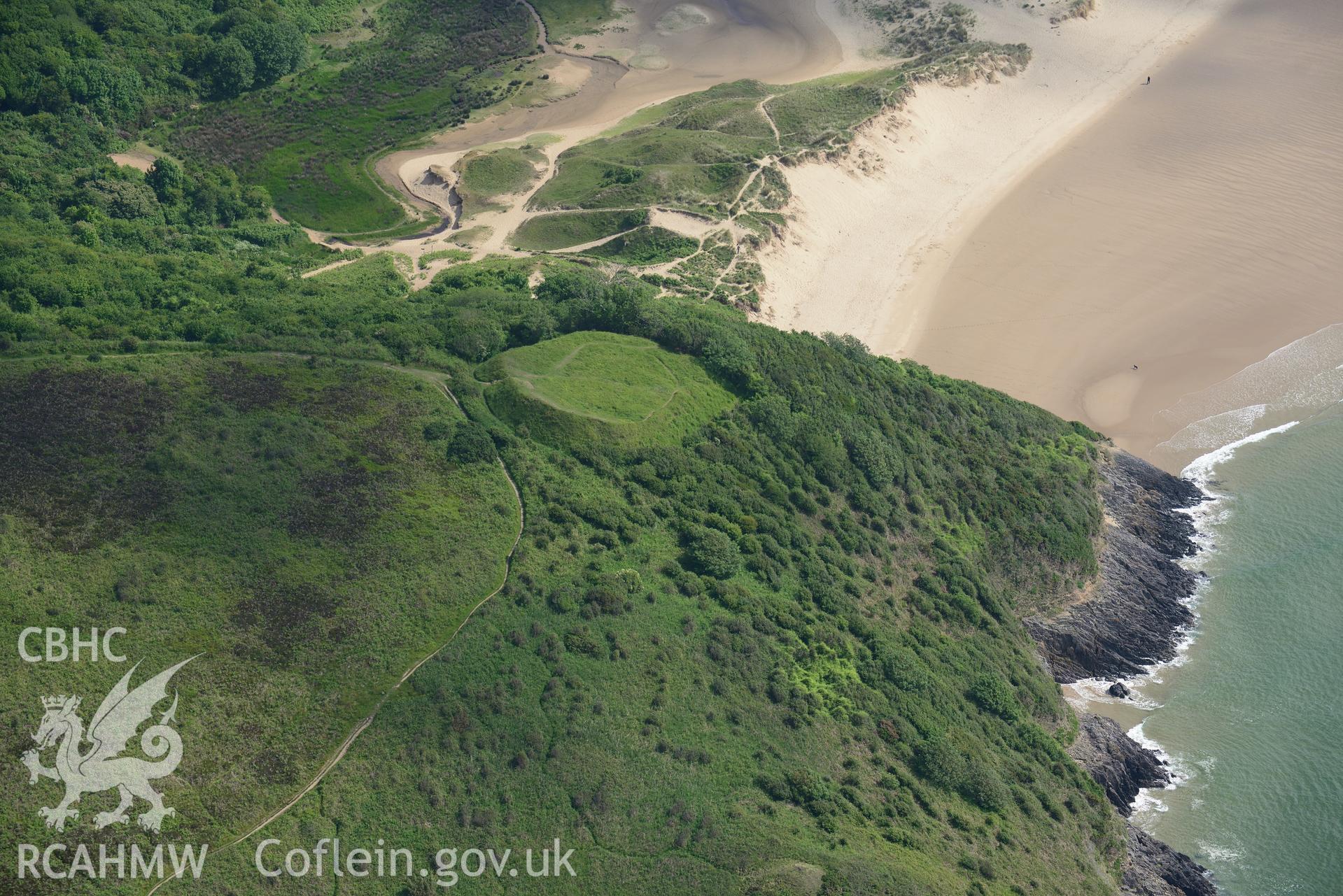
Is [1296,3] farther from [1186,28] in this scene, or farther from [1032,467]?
[1032,467]

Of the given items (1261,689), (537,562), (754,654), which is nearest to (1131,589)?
(1261,689)

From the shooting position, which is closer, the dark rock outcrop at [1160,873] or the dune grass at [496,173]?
the dark rock outcrop at [1160,873]

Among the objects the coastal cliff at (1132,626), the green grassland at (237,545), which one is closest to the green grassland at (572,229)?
the green grassland at (237,545)

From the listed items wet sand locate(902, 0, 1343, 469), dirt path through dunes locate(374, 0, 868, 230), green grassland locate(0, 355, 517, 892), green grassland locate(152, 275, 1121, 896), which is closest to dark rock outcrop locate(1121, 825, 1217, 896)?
green grassland locate(152, 275, 1121, 896)

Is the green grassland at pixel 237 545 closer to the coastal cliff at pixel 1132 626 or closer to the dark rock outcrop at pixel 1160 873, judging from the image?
the coastal cliff at pixel 1132 626

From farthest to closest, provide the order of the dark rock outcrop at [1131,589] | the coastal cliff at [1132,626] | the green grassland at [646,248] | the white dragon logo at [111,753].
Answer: the green grassland at [646,248] → the dark rock outcrop at [1131,589] → the coastal cliff at [1132,626] → the white dragon logo at [111,753]

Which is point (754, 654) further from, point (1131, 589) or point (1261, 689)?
point (1261, 689)
